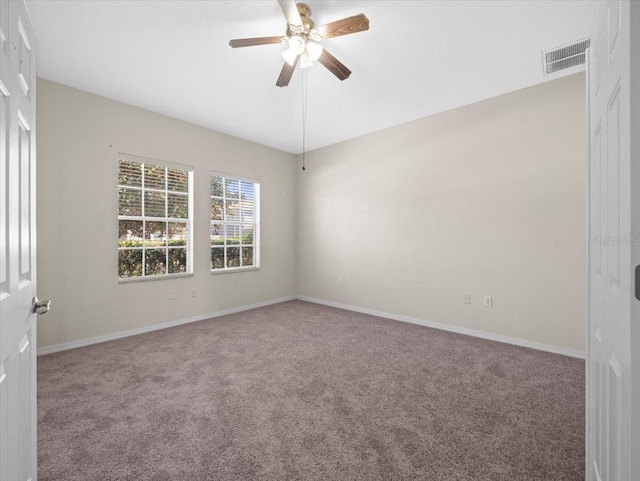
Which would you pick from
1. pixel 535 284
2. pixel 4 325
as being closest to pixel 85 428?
pixel 4 325

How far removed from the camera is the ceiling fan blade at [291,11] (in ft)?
6.30

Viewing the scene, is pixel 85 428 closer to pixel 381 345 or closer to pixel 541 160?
pixel 381 345

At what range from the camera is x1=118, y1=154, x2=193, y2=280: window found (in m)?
3.64

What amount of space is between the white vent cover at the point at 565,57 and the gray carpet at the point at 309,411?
9.15 ft

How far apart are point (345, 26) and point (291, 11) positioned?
14.8 inches

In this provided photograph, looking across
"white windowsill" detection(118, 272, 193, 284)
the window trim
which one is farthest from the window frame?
"white windowsill" detection(118, 272, 193, 284)

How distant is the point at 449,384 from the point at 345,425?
1.04 m

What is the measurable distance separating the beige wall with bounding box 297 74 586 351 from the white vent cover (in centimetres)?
32

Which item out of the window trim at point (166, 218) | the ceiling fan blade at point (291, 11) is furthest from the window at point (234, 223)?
the ceiling fan blade at point (291, 11)

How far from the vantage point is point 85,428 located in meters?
1.85

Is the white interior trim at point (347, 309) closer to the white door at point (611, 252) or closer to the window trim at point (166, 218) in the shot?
the window trim at point (166, 218)

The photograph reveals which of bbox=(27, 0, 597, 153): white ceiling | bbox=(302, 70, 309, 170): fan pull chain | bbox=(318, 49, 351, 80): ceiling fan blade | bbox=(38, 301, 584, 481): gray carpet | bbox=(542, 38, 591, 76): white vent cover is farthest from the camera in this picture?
bbox=(302, 70, 309, 170): fan pull chain

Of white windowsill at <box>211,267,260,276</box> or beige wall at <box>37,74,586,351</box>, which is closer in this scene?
beige wall at <box>37,74,586,351</box>

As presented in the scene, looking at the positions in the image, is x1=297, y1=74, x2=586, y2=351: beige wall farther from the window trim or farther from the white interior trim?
the window trim
